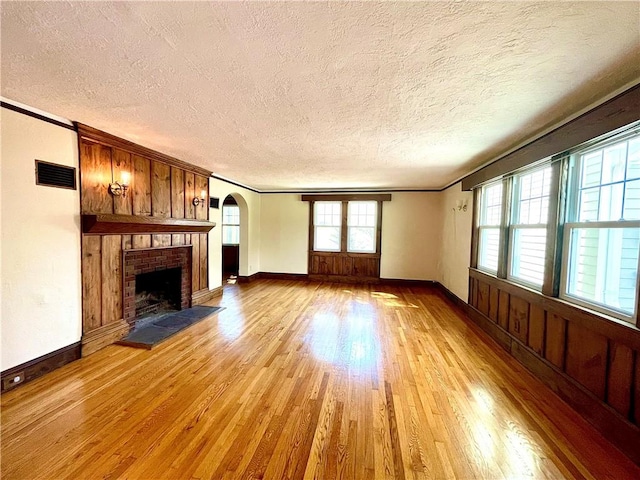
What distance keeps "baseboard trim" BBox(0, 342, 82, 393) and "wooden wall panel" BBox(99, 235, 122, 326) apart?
38 cm

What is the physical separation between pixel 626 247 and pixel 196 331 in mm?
4345

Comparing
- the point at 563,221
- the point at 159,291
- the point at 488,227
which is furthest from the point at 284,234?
the point at 563,221

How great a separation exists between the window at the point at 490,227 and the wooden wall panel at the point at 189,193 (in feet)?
15.5

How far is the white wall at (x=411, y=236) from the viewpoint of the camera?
21.0 feet

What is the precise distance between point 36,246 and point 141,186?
4.31 ft

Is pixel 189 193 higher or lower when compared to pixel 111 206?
higher

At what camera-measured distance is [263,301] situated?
16.4 ft

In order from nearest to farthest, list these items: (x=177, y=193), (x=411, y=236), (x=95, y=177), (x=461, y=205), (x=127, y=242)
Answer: (x=95, y=177) → (x=127, y=242) → (x=177, y=193) → (x=461, y=205) → (x=411, y=236)

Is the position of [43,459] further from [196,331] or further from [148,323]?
[148,323]

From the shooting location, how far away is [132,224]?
3.08m

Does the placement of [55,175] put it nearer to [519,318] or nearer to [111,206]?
[111,206]

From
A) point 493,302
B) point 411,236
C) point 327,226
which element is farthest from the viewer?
point 327,226

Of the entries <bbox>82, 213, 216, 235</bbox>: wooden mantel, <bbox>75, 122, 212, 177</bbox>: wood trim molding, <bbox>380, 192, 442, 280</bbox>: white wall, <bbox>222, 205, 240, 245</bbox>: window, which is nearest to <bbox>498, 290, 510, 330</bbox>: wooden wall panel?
<bbox>380, 192, 442, 280</bbox>: white wall

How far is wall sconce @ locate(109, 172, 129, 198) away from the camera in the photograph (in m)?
2.96
